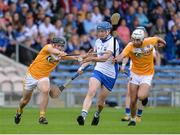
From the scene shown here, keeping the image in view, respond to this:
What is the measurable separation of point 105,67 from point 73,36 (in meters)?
11.5

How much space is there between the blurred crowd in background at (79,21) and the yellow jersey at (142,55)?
9.94 m

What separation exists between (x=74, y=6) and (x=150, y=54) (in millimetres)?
12653

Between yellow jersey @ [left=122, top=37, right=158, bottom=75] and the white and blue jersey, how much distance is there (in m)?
0.35

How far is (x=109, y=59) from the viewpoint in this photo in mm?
20672

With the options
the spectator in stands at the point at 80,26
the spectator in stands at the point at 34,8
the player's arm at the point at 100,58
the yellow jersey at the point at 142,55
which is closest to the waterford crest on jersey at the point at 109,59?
the player's arm at the point at 100,58

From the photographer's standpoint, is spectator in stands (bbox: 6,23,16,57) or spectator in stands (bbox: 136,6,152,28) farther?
spectator in stands (bbox: 136,6,152,28)

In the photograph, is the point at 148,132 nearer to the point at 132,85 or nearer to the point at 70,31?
the point at 132,85

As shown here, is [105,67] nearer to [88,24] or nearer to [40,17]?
[40,17]

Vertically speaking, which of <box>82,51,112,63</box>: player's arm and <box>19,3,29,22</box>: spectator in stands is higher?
<box>19,3,29,22</box>: spectator in stands

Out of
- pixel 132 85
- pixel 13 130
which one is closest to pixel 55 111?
pixel 132 85

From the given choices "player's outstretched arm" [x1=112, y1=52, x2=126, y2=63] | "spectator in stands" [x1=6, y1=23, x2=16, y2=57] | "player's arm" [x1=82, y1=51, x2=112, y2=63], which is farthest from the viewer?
"spectator in stands" [x1=6, y1=23, x2=16, y2=57]

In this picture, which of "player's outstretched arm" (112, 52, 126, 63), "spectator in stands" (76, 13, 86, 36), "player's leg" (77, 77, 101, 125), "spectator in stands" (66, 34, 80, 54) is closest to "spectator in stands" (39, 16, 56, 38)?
"spectator in stands" (66, 34, 80, 54)

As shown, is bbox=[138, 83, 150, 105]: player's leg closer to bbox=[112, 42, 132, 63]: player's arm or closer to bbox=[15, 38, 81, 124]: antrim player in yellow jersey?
bbox=[112, 42, 132, 63]: player's arm

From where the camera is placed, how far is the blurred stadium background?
102 ft
